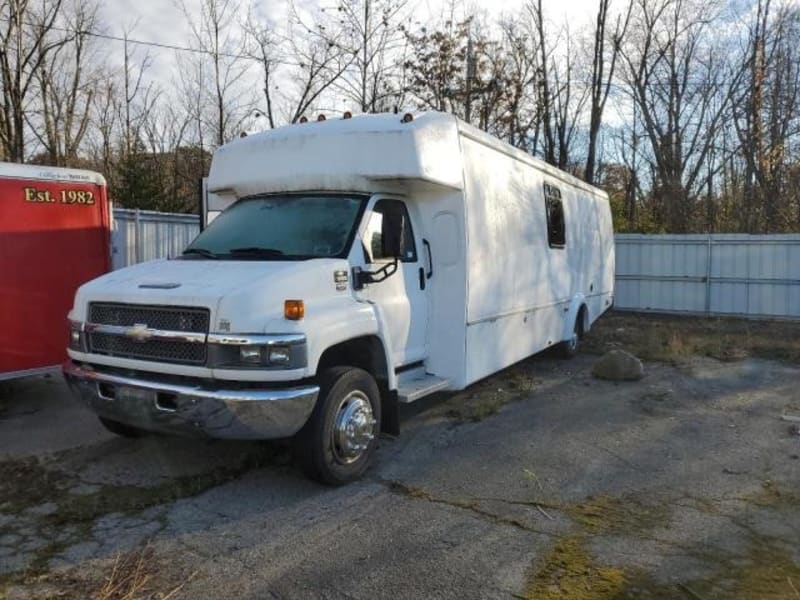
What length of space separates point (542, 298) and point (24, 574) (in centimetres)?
673

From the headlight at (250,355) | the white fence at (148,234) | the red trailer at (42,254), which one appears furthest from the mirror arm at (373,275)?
the white fence at (148,234)

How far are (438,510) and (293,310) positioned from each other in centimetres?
169

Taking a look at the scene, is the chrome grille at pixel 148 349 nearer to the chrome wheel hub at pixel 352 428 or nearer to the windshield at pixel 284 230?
the windshield at pixel 284 230

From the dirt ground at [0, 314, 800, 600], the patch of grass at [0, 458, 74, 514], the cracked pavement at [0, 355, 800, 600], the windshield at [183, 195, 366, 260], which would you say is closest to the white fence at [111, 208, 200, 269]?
the dirt ground at [0, 314, 800, 600]

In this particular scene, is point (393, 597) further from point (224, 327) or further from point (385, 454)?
point (385, 454)

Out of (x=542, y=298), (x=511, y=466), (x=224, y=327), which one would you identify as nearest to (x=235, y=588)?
(x=224, y=327)

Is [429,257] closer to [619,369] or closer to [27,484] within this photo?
[27,484]

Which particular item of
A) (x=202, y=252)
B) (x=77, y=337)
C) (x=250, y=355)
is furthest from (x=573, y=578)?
(x=77, y=337)

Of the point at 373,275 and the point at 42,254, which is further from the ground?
the point at 42,254

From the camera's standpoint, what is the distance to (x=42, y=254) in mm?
7531

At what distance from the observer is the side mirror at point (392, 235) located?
224 inches

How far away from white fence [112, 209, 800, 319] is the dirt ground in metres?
9.34

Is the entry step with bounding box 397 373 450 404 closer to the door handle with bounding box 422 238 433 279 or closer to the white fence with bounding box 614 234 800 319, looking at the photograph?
the door handle with bounding box 422 238 433 279

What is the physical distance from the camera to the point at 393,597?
3572mm
